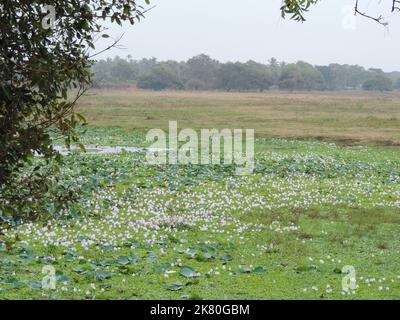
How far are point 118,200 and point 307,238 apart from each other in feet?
20.2

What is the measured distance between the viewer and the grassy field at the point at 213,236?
9258mm

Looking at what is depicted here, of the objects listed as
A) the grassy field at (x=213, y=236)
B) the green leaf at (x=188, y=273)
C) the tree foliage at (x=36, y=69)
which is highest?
the tree foliage at (x=36, y=69)

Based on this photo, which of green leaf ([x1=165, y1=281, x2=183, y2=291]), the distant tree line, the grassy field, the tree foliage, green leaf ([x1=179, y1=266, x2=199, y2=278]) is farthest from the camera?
the distant tree line

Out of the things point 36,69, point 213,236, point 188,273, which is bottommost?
point 213,236

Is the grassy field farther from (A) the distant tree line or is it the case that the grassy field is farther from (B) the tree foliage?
(A) the distant tree line

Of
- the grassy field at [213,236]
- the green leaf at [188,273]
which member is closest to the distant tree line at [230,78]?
the grassy field at [213,236]

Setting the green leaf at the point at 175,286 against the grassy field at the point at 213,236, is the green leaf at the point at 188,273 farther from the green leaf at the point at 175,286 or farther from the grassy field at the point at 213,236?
the green leaf at the point at 175,286

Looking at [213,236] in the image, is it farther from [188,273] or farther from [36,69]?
[36,69]

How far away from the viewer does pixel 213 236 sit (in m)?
12.9

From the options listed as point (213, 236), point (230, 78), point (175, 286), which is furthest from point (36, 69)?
point (230, 78)

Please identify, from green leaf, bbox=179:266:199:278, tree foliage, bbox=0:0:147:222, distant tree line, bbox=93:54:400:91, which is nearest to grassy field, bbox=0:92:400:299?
green leaf, bbox=179:266:199:278

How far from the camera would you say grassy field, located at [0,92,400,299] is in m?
9.26

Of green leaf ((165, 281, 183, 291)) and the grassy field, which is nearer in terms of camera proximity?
green leaf ((165, 281, 183, 291))

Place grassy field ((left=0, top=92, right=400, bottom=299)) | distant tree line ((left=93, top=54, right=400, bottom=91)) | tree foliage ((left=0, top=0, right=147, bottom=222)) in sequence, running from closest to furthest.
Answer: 1. tree foliage ((left=0, top=0, right=147, bottom=222))
2. grassy field ((left=0, top=92, right=400, bottom=299))
3. distant tree line ((left=93, top=54, right=400, bottom=91))
